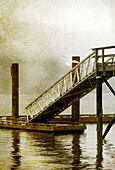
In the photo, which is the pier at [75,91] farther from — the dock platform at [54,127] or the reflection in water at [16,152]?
the reflection in water at [16,152]

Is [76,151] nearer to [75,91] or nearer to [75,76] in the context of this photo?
[75,76]

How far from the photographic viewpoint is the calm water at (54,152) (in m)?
15.5

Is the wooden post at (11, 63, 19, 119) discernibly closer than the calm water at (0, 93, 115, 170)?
No

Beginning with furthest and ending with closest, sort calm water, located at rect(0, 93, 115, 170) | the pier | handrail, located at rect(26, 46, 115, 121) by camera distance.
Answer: handrail, located at rect(26, 46, 115, 121), the pier, calm water, located at rect(0, 93, 115, 170)

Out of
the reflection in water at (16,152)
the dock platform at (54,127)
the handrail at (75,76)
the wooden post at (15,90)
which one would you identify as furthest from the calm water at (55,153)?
the wooden post at (15,90)

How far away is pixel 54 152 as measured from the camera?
18891mm

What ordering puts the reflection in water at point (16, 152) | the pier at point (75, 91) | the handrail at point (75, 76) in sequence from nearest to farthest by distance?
the reflection in water at point (16, 152) → the pier at point (75, 91) → the handrail at point (75, 76)

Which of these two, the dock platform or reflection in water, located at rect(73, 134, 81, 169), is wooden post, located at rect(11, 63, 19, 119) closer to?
the dock platform

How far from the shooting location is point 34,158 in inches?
674

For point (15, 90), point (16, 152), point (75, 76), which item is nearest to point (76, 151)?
point (16, 152)

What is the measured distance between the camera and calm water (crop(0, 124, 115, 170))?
50.9 ft

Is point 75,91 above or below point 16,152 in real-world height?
above

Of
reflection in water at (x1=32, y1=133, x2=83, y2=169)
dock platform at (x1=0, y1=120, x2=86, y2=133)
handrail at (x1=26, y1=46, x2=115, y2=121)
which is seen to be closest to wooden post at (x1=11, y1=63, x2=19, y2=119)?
dock platform at (x1=0, y1=120, x2=86, y2=133)

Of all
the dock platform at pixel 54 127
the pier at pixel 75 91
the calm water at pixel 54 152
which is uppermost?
the pier at pixel 75 91
